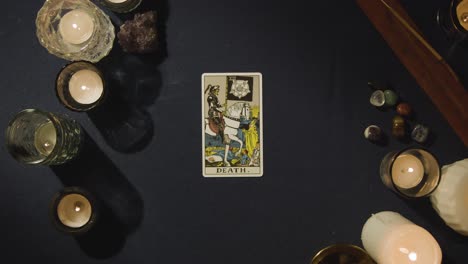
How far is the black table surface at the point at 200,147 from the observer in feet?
4.39

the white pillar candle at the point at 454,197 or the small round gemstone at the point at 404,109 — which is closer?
the white pillar candle at the point at 454,197

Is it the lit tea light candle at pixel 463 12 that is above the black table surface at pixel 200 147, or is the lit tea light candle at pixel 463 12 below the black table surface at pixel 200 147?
above

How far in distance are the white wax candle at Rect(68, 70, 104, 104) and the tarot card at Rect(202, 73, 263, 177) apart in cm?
33

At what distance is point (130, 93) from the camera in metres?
1.35

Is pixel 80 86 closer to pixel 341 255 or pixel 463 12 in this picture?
pixel 341 255

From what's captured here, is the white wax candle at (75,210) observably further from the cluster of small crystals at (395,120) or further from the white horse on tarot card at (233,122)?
the cluster of small crystals at (395,120)

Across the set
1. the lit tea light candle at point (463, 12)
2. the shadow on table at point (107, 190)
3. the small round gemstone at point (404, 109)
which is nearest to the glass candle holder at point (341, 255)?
the small round gemstone at point (404, 109)

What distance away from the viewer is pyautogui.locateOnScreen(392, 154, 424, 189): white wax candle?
1.28 metres

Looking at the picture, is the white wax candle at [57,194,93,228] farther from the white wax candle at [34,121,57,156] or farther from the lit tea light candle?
the lit tea light candle

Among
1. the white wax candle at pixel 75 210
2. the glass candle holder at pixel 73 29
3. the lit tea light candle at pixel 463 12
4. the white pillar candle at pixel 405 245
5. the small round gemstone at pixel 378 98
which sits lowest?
the white pillar candle at pixel 405 245

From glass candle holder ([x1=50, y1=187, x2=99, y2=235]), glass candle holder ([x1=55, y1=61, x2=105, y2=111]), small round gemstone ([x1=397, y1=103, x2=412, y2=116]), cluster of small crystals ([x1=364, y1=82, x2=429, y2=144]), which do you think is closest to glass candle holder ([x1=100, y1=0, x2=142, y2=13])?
glass candle holder ([x1=55, y1=61, x2=105, y2=111])

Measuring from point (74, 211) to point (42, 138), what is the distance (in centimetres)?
25

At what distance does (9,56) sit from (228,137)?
759 mm

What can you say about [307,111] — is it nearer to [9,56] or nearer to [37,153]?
[37,153]
